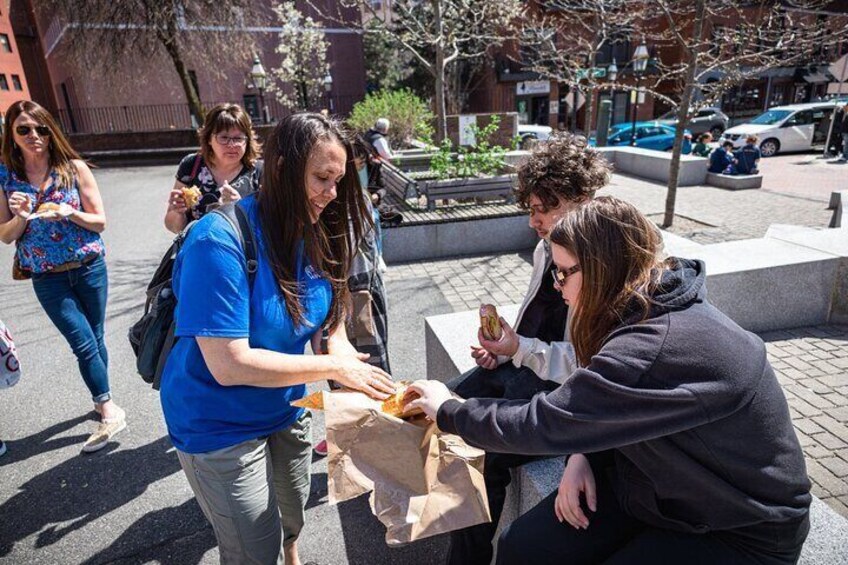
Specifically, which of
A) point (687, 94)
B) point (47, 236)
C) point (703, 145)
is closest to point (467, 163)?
point (687, 94)

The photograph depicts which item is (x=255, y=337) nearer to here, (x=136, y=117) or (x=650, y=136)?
(x=650, y=136)

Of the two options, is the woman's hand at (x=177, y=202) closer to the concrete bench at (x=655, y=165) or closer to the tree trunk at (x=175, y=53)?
the concrete bench at (x=655, y=165)

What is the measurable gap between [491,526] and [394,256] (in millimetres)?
5665

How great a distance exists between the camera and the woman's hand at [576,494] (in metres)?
1.65

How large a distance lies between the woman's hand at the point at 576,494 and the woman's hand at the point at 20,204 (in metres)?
3.23

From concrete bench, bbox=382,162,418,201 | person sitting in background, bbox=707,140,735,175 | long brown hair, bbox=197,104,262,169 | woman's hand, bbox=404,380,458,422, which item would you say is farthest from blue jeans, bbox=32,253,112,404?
person sitting in background, bbox=707,140,735,175

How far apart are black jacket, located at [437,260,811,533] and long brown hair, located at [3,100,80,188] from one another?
3.17 metres

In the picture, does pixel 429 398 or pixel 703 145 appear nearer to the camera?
pixel 429 398

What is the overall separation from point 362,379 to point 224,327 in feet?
1.65

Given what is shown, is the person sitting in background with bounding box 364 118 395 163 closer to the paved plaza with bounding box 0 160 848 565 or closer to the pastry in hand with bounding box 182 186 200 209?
the paved plaza with bounding box 0 160 848 565

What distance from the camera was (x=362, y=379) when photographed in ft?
5.89

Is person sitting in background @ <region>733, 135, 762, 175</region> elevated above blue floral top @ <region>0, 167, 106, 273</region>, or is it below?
below

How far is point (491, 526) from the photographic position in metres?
2.16

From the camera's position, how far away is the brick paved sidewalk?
3.11 m
